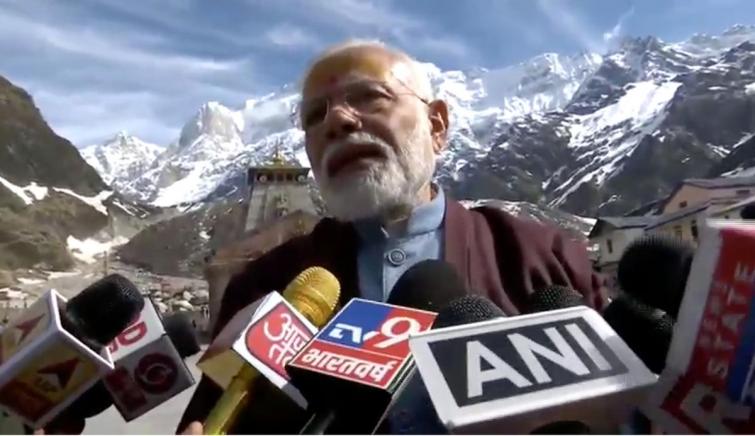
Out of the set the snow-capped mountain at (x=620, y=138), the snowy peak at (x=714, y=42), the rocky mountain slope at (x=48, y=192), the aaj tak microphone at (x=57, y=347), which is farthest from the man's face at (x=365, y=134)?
the snowy peak at (x=714, y=42)

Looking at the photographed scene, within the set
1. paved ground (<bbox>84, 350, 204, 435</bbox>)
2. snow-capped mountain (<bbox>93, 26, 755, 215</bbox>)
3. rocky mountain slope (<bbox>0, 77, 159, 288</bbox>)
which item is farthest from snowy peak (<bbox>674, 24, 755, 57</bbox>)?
paved ground (<bbox>84, 350, 204, 435</bbox>)

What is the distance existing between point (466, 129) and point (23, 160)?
400ft

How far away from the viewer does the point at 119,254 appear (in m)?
70.1

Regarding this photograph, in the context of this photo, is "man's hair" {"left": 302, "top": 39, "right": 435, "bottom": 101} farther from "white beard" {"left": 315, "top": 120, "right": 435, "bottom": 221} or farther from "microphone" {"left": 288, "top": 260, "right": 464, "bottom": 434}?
"microphone" {"left": 288, "top": 260, "right": 464, "bottom": 434}

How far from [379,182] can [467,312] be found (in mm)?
812

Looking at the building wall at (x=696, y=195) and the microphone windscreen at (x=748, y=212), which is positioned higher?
the microphone windscreen at (x=748, y=212)

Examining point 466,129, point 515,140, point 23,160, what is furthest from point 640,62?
point 23,160

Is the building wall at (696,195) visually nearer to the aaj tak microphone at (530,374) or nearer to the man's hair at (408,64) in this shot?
the man's hair at (408,64)

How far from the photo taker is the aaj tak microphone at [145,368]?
63.1 inches

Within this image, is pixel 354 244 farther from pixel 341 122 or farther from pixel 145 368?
pixel 145 368

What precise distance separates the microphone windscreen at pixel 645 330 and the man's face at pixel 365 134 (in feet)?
2.51

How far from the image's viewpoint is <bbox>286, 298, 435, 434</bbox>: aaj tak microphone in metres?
1.06

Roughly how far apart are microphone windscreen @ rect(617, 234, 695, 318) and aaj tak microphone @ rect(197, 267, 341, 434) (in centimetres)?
50

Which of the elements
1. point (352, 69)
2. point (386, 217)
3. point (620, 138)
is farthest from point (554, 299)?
point (620, 138)
